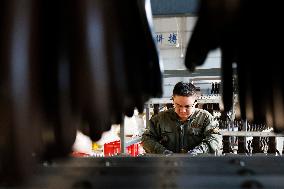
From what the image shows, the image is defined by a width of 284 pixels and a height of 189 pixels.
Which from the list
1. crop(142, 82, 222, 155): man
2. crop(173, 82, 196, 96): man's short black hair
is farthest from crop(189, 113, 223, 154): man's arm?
crop(173, 82, 196, 96): man's short black hair

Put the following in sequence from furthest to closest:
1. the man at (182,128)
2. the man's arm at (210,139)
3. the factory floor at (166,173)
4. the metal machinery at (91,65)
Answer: the man at (182,128)
the man's arm at (210,139)
the factory floor at (166,173)
the metal machinery at (91,65)

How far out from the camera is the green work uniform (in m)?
2.75

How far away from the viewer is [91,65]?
0.24 metres

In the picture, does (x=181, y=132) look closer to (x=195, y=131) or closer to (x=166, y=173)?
(x=195, y=131)

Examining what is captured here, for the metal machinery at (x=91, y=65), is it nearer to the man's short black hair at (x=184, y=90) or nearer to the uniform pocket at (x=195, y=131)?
the man's short black hair at (x=184, y=90)

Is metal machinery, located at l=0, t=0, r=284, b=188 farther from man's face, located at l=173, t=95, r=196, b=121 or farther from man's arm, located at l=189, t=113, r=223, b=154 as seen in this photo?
man's face, located at l=173, t=95, r=196, b=121

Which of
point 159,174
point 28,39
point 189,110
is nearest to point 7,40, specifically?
point 28,39

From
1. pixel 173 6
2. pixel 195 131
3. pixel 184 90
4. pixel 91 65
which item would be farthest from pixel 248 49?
pixel 195 131

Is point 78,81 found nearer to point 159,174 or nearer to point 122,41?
point 122,41

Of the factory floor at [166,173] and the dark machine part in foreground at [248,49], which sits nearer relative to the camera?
the dark machine part in foreground at [248,49]

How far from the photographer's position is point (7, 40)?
0.80 ft

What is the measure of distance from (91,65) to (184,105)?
2482 millimetres

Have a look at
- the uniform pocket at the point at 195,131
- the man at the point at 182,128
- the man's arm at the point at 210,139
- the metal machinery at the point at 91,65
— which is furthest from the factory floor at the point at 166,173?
the uniform pocket at the point at 195,131

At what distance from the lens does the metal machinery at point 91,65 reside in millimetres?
243
